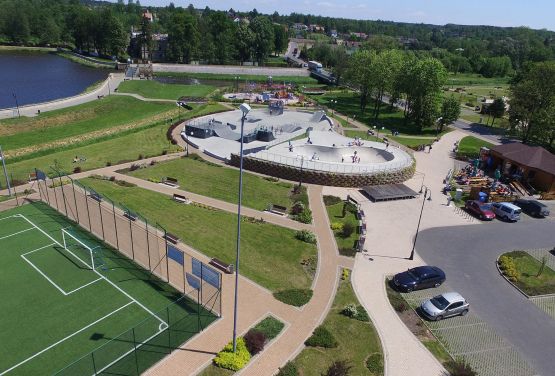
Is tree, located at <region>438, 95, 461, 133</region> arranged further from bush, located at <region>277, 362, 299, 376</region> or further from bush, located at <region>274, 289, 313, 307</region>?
bush, located at <region>277, 362, 299, 376</region>

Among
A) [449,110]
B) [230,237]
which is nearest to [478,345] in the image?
[230,237]

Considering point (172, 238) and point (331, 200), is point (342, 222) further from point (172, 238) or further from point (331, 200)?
point (172, 238)

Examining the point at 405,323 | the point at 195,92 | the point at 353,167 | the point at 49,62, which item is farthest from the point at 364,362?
the point at 49,62

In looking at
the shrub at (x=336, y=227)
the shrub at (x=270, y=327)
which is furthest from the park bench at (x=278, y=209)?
the shrub at (x=270, y=327)

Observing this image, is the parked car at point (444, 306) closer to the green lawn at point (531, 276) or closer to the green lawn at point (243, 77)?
the green lawn at point (531, 276)

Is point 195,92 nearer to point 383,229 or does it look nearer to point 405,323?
point 383,229
